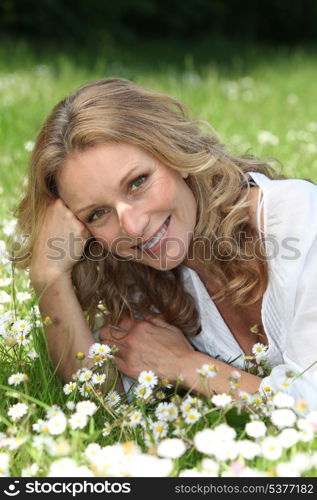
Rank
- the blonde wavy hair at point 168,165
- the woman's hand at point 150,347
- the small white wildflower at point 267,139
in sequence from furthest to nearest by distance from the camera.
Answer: the small white wildflower at point 267,139 < the woman's hand at point 150,347 < the blonde wavy hair at point 168,165

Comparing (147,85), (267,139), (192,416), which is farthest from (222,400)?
(147,85)

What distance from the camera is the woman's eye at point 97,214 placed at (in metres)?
2.47

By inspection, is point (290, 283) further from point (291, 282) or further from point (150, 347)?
point (150, 347)

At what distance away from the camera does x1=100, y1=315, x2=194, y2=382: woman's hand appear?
8.68 ft

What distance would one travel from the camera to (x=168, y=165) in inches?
97.7

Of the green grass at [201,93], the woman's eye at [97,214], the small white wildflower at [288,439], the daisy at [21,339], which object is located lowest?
the small white wildflower at [288,439]

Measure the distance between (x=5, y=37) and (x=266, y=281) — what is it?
1062 cm

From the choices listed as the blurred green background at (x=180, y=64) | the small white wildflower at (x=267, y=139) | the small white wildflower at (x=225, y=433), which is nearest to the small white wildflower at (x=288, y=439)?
the small white wildflower at (x=225, y=433)

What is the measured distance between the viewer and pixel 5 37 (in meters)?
12.2

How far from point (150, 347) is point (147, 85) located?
511cm

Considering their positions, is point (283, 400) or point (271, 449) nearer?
point (271, 449)

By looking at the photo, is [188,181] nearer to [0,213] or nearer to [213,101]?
[0,213]

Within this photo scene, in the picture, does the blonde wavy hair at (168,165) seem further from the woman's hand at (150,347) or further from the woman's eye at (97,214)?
the woman's eye at (97,214)

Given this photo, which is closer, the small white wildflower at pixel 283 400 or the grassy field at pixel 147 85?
the grassy field at pixel 147 85
